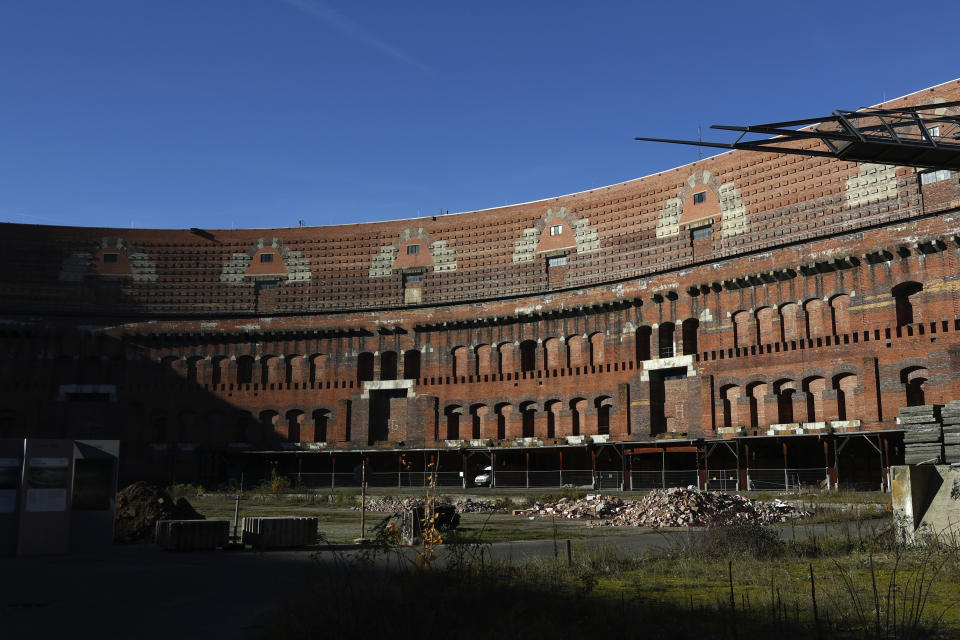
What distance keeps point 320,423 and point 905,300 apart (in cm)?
3314

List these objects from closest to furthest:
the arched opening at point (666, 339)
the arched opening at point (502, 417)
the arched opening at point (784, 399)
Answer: the arched opening at point (784, 399) < the arched opening at point (666, 339) < the arched opening at point (502, 417)

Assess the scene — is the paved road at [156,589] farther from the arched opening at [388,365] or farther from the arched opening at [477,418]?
the arched opening at [388,365]

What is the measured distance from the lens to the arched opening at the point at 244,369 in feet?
177

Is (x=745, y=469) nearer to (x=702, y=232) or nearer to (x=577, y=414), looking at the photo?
(x=577, y=414)

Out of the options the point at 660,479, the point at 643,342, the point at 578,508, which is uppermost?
the point at 643,342

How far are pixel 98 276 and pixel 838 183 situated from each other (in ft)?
148

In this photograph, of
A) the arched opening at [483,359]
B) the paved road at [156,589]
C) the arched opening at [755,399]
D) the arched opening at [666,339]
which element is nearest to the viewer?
the paved road at [156,589]

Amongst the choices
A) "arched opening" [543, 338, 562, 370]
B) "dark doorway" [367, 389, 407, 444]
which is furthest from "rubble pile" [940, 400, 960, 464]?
"dark doorway" [367, 389, 407, 444]

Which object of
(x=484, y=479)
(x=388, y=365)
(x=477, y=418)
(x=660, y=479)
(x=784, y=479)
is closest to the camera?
(x=784, y=479)

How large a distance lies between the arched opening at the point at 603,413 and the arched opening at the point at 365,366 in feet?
48.2

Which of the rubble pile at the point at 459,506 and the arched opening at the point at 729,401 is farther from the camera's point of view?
the arched opening at the point at 729,401

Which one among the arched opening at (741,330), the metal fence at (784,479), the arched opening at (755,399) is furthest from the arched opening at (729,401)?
the metal fence at (784,479)

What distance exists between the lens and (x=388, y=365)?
52.8 metres

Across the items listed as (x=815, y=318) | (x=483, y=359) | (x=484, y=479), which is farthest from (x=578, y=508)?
(x=483, y=359)
